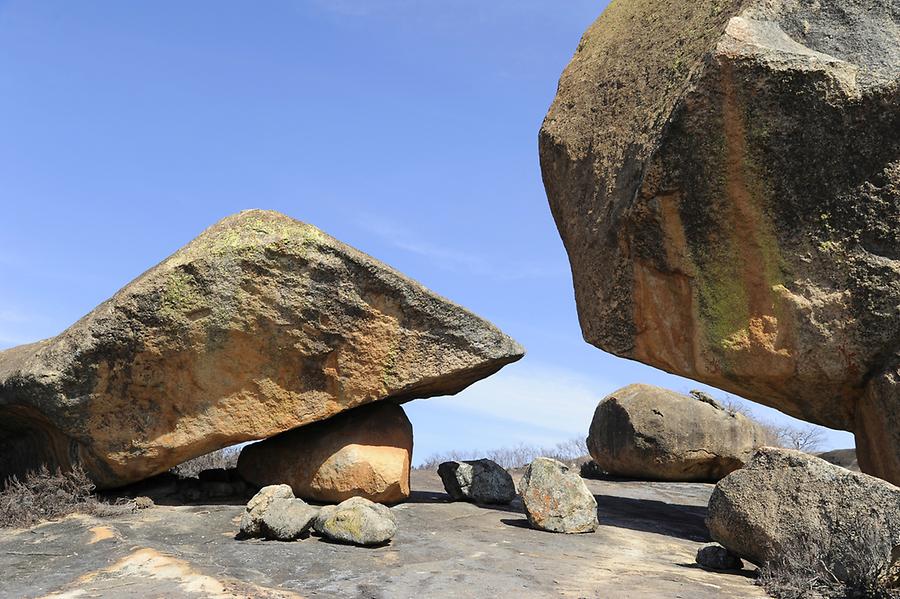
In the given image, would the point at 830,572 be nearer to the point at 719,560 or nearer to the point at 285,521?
the point at 719,560

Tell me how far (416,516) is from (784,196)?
16.0 ft

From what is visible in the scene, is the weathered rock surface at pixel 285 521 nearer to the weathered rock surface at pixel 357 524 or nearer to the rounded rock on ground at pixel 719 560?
the weathered rock surface at pixel 357 524

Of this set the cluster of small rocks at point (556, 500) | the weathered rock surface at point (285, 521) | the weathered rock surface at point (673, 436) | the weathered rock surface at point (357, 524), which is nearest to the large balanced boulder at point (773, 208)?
the cluster of small rocks at point (556, 500)

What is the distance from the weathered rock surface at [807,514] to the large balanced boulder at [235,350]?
3260 mm

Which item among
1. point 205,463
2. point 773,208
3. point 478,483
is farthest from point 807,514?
point 205,463

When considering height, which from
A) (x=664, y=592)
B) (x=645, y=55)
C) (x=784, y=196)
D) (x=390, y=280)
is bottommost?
(x=664, y=592)

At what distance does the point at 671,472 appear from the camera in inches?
577

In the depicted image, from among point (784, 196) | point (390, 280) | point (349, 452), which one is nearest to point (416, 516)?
point (349, 452)

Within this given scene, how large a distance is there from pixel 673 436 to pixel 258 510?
26.8 ft

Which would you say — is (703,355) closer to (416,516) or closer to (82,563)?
(416,516)

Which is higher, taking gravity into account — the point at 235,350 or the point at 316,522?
the point at 235,350

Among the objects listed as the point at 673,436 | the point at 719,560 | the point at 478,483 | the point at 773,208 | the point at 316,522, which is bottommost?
the point at 719,560

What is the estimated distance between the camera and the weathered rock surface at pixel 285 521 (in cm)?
806

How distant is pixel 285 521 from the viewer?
319 inches
